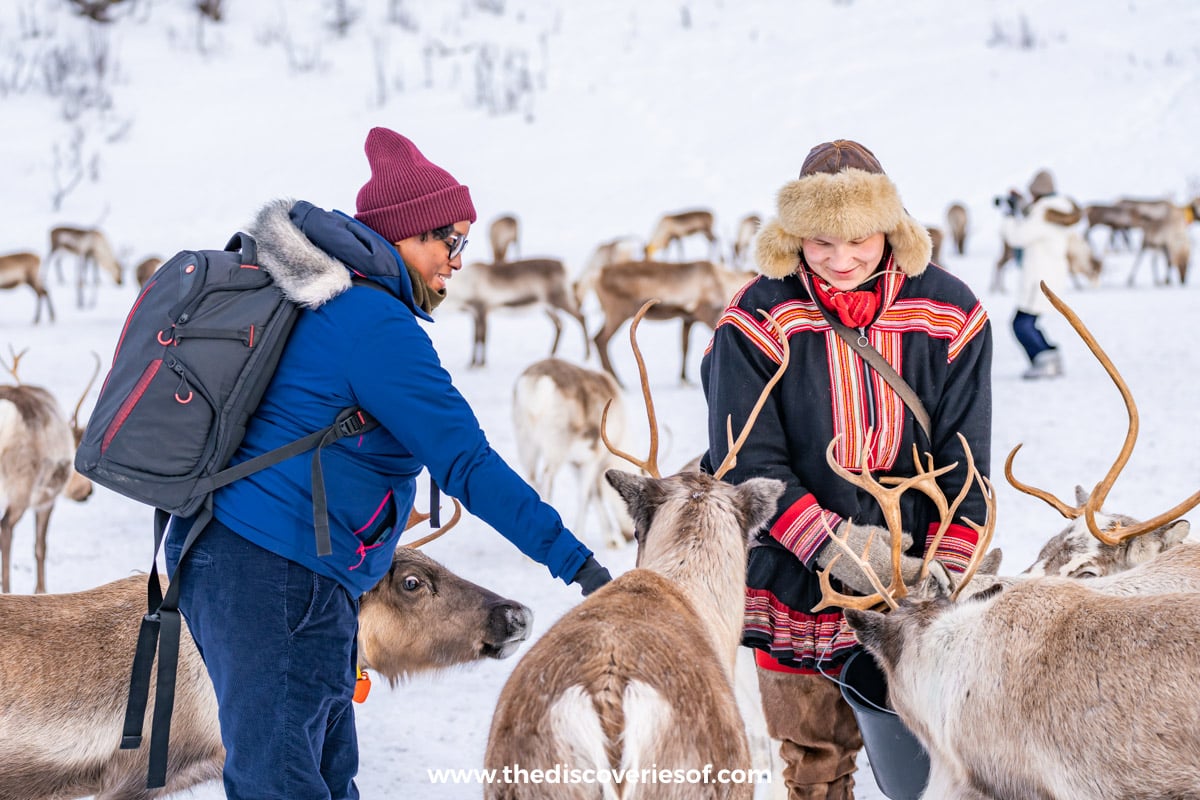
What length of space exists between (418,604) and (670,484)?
967 mm

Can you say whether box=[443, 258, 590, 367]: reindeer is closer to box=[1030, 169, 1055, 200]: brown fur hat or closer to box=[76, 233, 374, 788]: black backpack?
box=[1030, 169, 1055, 200]: brown fur hat

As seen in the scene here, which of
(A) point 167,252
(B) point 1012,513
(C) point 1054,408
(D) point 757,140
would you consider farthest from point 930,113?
(B) point 1012,513

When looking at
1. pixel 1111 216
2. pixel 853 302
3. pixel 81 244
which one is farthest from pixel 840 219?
pixel 81 244

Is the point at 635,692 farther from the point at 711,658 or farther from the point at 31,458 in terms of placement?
the point at 31,458

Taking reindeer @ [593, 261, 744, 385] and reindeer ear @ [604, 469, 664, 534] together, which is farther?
reindeer @ [593, 261, 744, 385]

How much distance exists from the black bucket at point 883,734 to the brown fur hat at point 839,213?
0.93 metres

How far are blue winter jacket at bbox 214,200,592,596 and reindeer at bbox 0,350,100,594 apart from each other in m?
4.01

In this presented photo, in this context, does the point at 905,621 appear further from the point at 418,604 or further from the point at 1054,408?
the point at 1054,408

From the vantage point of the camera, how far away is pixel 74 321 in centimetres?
1446

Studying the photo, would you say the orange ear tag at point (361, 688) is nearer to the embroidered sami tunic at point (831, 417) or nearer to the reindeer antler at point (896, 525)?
the embroidered sami tunic at point (831, 417)

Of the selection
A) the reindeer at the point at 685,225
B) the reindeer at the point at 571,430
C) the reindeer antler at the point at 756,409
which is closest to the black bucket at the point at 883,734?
the reindeer antler at the point at 756,409

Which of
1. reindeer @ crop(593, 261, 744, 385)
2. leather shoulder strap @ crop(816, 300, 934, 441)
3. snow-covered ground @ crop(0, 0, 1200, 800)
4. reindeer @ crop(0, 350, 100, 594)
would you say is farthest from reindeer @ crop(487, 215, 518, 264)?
leather shoulder strap @ crop(816, 300, 934, 441)

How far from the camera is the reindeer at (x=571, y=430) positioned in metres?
7.24

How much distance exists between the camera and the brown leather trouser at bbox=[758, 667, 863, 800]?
2.87 metres
